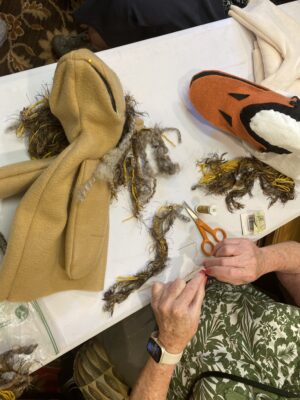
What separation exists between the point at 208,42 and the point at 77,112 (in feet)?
1.41

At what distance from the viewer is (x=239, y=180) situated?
3.04 feet

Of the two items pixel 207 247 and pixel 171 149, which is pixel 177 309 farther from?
pixel 171 149

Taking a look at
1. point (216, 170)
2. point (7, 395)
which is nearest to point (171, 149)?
point (216, 170)

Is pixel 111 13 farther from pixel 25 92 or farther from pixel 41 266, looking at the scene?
pixel 41 266

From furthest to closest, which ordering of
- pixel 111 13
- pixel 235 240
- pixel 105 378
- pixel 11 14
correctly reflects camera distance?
1. pixel 11 14
2. pixel 111 13
3. pixel 105 378
4. pixel 235 240

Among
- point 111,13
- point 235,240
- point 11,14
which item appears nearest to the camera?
point 235,240

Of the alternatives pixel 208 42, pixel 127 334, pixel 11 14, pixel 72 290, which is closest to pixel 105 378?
pixel 127 334

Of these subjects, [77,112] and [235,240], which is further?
[235,240]

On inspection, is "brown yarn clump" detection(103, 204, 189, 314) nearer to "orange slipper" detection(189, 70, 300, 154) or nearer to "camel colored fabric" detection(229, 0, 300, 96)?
"orange slipper" detection(189, 70, 300, 154)

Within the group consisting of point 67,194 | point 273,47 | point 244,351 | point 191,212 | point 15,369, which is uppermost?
point 273,47

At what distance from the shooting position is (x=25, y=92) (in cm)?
80

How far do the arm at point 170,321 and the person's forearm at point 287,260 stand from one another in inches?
7.8

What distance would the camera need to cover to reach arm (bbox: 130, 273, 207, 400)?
75 cm

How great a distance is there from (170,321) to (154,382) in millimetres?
136
